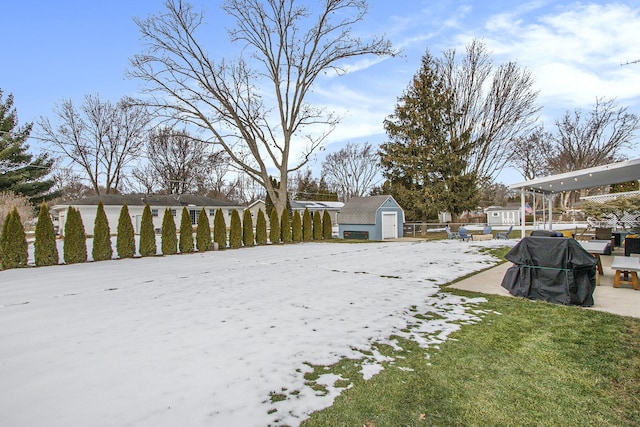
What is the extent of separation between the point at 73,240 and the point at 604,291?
14.0 metres

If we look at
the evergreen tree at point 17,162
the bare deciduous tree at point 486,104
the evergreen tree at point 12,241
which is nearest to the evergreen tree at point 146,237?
the evergreen tree at point 12,241

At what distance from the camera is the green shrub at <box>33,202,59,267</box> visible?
32.3 feet

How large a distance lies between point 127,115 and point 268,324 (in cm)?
3216

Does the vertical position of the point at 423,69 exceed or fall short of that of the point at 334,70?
it exceeds it

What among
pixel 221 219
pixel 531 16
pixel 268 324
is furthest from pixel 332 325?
pixel 531 16

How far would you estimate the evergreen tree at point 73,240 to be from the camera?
10.5m

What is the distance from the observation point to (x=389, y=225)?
20453 mm

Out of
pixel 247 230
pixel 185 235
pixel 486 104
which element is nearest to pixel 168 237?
pixel 185 235

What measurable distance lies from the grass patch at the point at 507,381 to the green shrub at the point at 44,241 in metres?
11.1

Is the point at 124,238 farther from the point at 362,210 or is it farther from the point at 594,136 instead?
the point at 594,136

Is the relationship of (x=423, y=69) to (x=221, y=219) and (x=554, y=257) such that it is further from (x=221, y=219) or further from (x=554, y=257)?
(x=554, y=257)

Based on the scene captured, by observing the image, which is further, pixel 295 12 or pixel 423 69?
pixel 423 69

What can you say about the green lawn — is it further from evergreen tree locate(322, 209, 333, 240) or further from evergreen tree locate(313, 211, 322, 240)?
evergreen tree locate(322, 209, 333, 240)

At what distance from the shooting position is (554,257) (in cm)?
520
